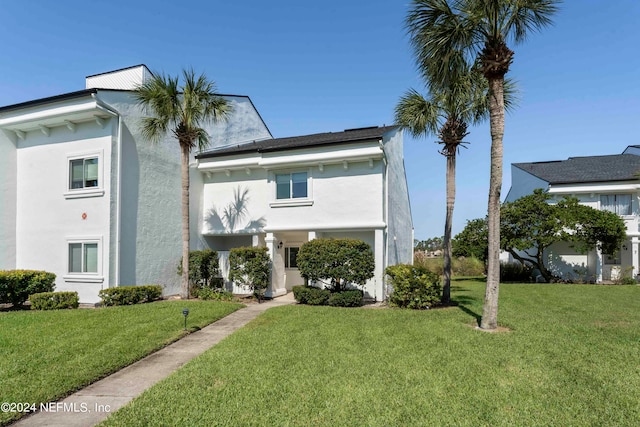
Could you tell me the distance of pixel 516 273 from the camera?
2377 cm

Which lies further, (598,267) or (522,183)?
(522,183)

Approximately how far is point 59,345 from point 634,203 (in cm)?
3047

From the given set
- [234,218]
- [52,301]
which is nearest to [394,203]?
[234,218]

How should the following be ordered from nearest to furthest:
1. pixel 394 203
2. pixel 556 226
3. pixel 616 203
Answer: pixel 394 203
pixel 556 226
pixel 616 203

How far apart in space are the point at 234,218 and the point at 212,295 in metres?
4.15

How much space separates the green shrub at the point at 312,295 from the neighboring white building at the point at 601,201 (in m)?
19.5

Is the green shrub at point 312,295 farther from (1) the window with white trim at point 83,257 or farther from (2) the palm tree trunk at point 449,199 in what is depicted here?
(1) the window with white trim at point 83,257

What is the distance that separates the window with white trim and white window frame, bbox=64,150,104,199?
74.6 inches

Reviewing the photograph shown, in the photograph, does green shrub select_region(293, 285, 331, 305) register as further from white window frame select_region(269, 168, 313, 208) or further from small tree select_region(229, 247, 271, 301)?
white window frame select_region(269, 168, 313, 208)

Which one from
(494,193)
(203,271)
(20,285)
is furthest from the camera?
(203,271)

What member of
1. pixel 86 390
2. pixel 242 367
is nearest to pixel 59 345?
pixel 86 390

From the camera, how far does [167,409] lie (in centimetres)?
447

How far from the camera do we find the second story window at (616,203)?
2227 cm

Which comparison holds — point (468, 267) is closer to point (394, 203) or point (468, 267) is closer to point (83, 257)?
point (394, 203)
